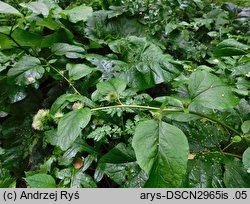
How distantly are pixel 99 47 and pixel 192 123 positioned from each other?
661 mm

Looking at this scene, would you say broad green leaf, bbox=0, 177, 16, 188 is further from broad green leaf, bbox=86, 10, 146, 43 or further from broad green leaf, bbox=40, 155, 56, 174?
broad green leaf, bbox=86, 10, 146, 43

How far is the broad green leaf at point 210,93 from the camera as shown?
2.13ft

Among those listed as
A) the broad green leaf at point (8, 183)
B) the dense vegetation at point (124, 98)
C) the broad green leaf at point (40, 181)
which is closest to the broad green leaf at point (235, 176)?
the dense vegetation at point (124, 98)

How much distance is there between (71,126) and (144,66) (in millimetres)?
502

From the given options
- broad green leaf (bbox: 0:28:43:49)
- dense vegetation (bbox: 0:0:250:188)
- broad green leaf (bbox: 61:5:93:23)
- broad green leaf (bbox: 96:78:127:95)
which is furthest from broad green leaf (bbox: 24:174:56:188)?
broad green leaf (bbox: 61:5:93:23)

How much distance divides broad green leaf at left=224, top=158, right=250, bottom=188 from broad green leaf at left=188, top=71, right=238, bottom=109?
6.9 inches

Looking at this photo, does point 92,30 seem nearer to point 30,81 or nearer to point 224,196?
point 30,81

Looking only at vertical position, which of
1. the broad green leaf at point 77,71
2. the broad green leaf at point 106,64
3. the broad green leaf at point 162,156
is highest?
the broad green leaf at point 162,156

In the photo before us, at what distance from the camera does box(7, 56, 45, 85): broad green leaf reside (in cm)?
99

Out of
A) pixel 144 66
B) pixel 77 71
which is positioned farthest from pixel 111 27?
pixel 77 71

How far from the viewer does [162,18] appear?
1.51m

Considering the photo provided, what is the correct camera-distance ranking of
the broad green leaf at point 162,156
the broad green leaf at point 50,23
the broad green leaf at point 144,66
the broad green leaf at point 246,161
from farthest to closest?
1. the broad green leaf at point 50,23
2. the broad green leaf at point 144,66
3. the broad green leaf at point 246,161
4. the broad green leaf at point 162,156

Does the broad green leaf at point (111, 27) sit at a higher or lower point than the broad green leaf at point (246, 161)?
lower

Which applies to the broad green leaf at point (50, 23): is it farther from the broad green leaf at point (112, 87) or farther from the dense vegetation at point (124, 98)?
the broad green leaf at point (112, 87)
